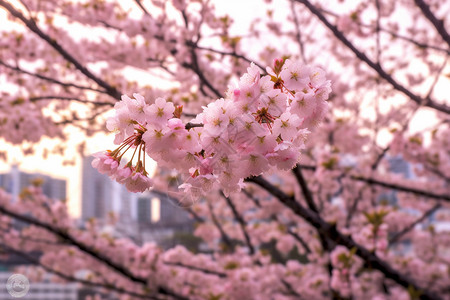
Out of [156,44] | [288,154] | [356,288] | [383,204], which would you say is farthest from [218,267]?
[288,154]

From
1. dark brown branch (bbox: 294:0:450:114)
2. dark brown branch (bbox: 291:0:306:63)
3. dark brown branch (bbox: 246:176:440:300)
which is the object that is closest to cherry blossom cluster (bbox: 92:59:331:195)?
dark brown branch (bbox: 294:0:450:114)

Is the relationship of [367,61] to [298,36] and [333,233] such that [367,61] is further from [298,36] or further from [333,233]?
[298,36]

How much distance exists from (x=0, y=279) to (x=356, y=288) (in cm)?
9408

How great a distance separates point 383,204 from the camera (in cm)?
673

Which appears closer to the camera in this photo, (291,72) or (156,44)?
(291,72)

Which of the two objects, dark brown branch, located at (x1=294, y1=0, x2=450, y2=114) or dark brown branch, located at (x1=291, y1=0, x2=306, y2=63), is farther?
dark brown branch, located at (x1=291, y1=0, x2=306, y2=63)

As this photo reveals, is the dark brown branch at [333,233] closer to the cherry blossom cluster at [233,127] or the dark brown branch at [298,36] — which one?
the cherry blossom cluster at [233,127]

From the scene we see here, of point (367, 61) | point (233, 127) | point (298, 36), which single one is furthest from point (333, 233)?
point (298, 36)

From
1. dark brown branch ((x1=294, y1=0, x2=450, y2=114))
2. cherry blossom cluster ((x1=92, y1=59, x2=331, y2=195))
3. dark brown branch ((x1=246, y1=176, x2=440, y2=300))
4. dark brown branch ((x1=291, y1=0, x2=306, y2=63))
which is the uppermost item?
dark brown branch ((x1=291, y1=0, x2=306, y2=63))

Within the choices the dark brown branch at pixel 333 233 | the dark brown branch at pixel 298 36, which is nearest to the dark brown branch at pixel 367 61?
the dark brown branch at pixel 333 233

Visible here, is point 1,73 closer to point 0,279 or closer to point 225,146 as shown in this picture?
point 225,146

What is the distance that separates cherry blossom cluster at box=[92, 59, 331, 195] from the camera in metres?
1.10

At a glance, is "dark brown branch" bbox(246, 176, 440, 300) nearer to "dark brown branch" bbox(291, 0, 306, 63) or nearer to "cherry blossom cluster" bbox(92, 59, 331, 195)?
"cherry blossom cluster" bbox(92, 59, 331, 195)

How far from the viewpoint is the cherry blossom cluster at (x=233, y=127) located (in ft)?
3.60
